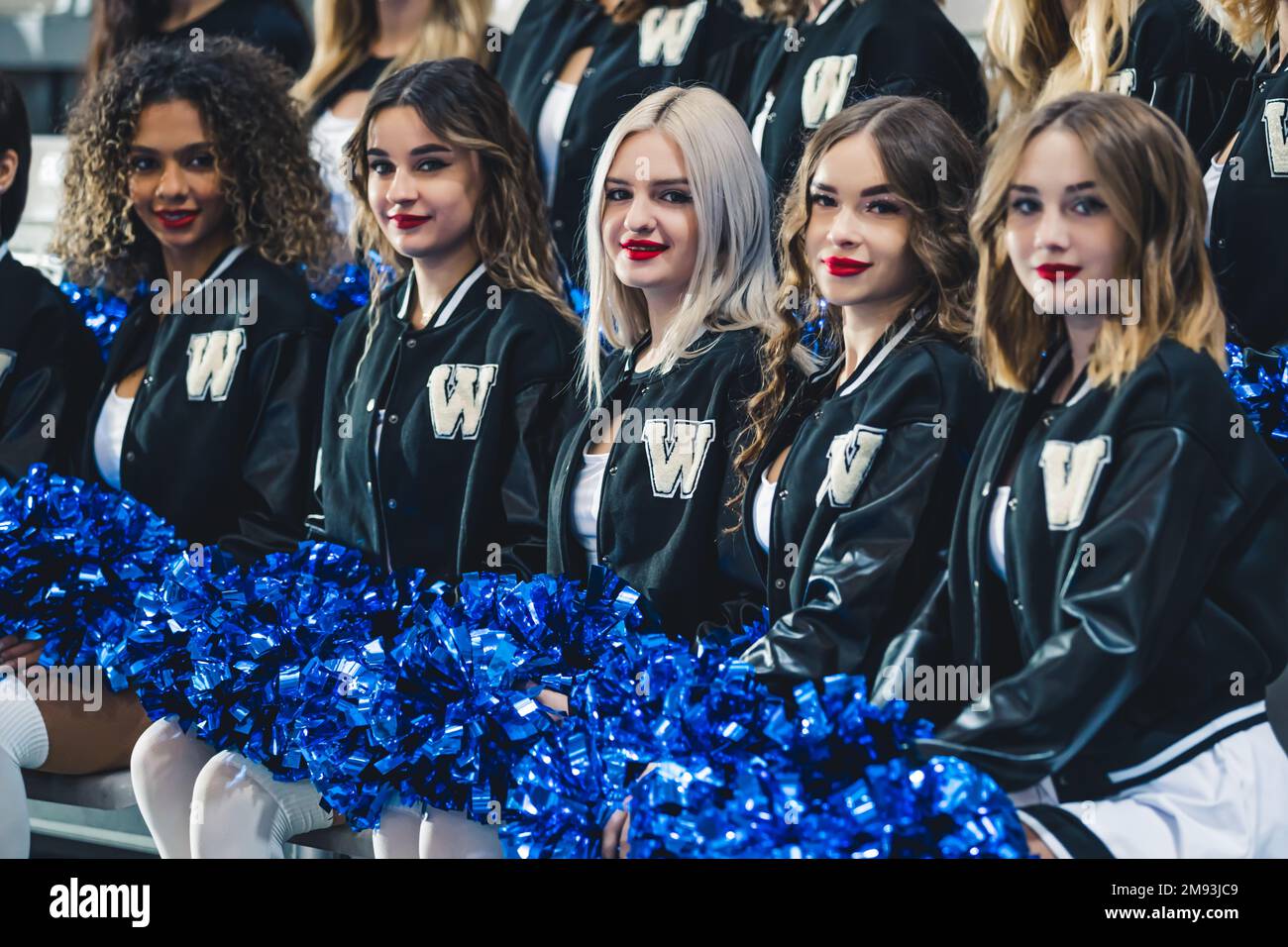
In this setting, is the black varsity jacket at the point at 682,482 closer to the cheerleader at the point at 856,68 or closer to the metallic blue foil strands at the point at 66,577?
the cheerleader at the point at 856,68

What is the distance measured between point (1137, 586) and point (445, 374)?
110 centimetres

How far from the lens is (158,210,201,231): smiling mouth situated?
2.74 m

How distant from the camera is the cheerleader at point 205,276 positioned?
104 inches

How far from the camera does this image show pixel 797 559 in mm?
2008

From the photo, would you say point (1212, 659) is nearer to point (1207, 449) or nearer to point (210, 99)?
point (1207, 449)

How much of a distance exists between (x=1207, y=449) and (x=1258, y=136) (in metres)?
0.51

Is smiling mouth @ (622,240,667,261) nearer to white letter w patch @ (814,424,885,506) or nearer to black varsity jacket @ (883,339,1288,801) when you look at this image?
white letter w patch @ (814,424,885,506)

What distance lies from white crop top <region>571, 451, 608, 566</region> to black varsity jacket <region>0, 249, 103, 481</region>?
104cm

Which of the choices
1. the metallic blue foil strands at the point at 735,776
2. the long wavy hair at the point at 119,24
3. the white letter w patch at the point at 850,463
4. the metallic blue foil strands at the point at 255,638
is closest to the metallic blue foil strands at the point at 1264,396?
the white letter w patch at the point at 850,463

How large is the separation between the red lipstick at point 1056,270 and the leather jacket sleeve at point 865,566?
0.75ft

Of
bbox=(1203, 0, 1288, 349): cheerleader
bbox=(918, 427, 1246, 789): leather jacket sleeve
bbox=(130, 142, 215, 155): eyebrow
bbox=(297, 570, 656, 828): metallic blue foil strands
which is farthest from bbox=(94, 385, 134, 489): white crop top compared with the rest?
bbox=(1203, 0, 1288, 349): cheerleader

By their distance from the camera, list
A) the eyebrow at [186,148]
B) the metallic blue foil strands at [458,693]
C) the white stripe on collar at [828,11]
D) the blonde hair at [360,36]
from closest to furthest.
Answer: the metallic blue foil strands at [458,693], the white stripe on collar at [828,11], the eyebrow at [186,148], the blonde hair at [360,36]

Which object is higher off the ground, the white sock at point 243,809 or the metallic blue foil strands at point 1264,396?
the metallic blue foil strands at point 1264,396

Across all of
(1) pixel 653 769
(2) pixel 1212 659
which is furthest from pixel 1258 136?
(1) pixel 653 769
